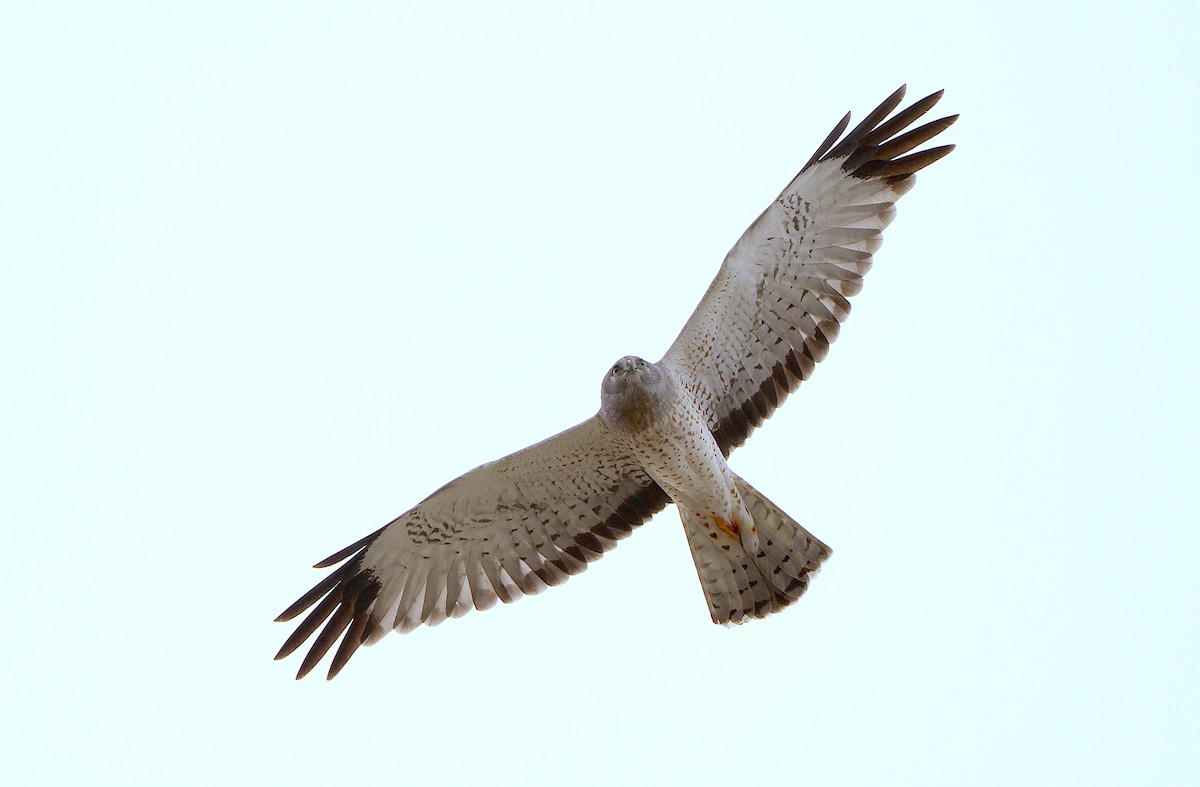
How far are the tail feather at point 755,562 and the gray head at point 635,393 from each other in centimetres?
96

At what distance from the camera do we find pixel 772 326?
9.68 metres

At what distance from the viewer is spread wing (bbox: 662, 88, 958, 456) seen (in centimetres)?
942

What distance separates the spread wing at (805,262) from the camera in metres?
9.42

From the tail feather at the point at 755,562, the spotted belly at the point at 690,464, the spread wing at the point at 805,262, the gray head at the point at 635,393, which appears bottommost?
the tail feather at the point at 755,562

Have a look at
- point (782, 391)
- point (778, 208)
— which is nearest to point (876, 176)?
point (778, 208)

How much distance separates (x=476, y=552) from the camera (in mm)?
10008

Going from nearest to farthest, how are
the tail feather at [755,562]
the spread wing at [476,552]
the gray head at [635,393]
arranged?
the gray head at [635,393]
the tail feather at [755,562]
the spread wing at [476,552]

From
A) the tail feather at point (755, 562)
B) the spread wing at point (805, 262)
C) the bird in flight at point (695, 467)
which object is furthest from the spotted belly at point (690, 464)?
the spread wing at point (805, 262)

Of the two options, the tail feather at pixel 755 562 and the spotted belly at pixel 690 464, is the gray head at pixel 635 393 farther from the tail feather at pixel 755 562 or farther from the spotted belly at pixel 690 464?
the tail feather at pixel 755 562

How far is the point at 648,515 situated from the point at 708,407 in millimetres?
867

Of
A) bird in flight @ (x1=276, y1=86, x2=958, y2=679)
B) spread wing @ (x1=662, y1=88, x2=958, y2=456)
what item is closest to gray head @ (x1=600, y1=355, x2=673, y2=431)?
bird in flight @ (x1=276, y1=86, x2=958, y2=679)

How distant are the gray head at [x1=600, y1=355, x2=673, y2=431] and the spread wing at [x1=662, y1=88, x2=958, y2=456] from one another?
1.71 ft

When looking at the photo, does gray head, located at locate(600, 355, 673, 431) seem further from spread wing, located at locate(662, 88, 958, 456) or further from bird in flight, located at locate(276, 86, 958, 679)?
spread wing, located at locate(662, 88, 958, 456)

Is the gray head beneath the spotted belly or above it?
above
